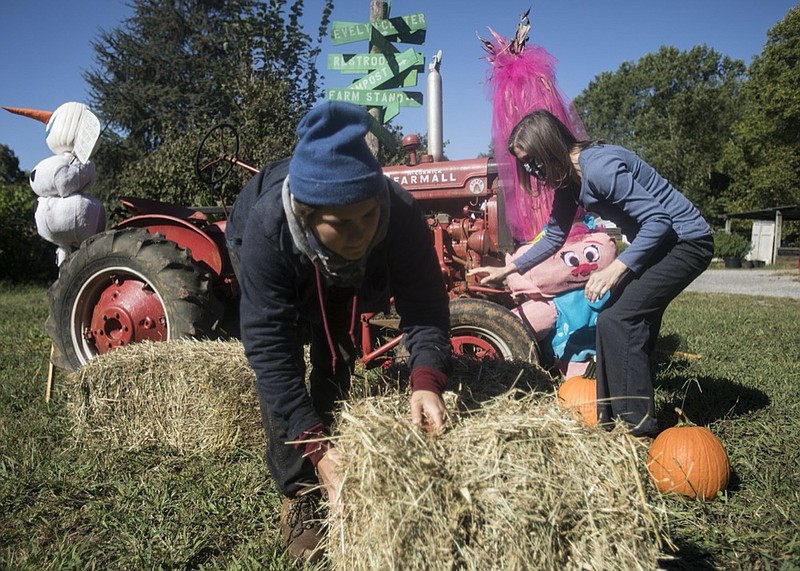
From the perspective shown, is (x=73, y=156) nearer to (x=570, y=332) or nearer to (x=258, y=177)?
(x=258, y=177)

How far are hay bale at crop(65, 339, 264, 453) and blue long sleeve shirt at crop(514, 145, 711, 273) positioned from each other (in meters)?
2.11

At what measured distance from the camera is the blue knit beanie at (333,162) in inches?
64.4

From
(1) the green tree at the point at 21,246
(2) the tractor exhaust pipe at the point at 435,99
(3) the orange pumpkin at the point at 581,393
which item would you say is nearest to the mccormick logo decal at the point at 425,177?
(2) the tractor exhaust pipe at the point at 435,99

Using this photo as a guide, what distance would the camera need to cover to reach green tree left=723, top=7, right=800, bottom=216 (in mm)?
31016

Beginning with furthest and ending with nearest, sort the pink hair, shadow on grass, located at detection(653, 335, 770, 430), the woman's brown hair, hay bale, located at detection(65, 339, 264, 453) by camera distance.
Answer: the pink hair
shadow on grass, located at detection(653, 335, 770, 430)
hay bale, located at detection(65, 339, 264, 453)
the woman's brown hair

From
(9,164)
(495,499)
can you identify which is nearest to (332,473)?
(495,499)

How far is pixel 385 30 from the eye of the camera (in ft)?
17.1

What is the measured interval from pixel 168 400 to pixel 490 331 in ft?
6.67

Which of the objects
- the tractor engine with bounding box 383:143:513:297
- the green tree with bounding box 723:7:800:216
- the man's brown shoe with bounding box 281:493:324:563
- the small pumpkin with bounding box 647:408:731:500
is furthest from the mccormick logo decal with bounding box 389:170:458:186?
the green tree with bounding box 723:7:800:216

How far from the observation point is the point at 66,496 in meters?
2.73

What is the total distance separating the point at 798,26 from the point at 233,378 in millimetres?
39837

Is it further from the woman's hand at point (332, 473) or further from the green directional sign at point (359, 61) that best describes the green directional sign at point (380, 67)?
the woman's hand at point (332, 473)

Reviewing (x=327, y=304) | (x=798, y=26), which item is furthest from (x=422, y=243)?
(x=798, y=26)

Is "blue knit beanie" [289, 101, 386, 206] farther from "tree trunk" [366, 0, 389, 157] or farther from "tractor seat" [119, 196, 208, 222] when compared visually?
→ "tree trunk" [366, 0, 389, 157]
